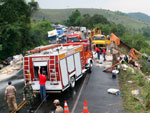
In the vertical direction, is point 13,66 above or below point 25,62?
below

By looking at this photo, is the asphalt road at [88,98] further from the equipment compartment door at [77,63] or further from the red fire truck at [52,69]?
the equipment compartment door at [77,63]

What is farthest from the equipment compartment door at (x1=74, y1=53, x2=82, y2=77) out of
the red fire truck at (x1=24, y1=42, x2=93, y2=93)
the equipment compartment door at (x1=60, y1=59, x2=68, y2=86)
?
the equipment compartment door at (x1=60, y1=59, x2=68, y2=86)

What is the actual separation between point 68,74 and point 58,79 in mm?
1380

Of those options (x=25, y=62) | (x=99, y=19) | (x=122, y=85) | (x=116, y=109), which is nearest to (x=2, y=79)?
(x=25, y=62)

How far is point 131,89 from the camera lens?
47.5 ft

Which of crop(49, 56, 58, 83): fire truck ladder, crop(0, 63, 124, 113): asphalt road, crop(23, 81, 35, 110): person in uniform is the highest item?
crop(49, 56, 58, 83): fire truck ladder

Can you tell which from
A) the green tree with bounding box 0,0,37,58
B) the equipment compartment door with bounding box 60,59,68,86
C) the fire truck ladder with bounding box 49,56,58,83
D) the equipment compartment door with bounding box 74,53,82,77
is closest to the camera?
the fire truck ladder with bounding box 49,56,58,83

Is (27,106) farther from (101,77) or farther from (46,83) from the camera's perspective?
(101,77)

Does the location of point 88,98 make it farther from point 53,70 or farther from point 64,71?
point 53,70

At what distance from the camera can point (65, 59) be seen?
42.5 feet

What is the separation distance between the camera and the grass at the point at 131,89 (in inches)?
426

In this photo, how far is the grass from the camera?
10828 millimetres

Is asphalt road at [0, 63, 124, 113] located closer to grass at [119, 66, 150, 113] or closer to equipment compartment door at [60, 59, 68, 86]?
grass at [119, 66, 150, 113]

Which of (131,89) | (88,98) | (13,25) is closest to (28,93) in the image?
(88,98)
